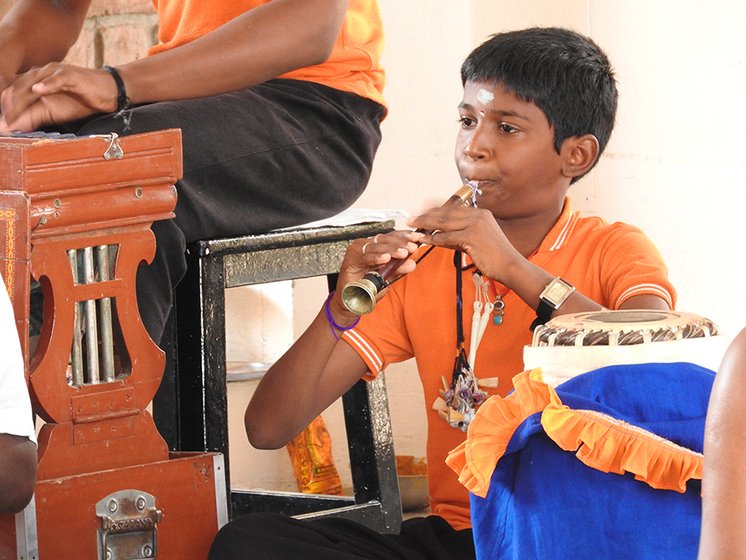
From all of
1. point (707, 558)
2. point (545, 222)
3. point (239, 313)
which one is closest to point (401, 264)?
point (545, 222)

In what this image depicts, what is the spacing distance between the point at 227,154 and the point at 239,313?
1.29 meters

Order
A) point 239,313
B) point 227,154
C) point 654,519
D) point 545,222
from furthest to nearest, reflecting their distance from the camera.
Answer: point 239,313 → point 227,154 → point 545,222 → point 654,519

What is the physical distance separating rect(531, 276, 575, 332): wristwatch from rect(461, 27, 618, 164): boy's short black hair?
0.31 meters

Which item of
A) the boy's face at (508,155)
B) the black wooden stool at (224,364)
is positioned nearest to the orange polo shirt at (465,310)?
the boy's face at (508,155)

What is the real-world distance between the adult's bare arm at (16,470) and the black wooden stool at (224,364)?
612 mm

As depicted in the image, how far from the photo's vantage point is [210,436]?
7.48 feet

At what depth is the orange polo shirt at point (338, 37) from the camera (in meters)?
2.45

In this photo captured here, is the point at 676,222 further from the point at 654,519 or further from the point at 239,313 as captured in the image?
the point at 654,519

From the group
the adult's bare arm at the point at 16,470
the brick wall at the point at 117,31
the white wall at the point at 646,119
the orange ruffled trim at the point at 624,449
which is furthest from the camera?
the brick wall at the point at 117,31

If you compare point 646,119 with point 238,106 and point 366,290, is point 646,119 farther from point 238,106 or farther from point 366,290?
point 366,290

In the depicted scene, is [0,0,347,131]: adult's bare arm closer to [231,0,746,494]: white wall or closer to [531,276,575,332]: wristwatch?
[531,276,575,332]: wristwatch

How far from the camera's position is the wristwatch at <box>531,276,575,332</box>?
1.89 m

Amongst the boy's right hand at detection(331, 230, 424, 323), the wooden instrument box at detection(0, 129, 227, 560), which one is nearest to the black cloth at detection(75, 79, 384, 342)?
the wooden instrument box at detection(0, 129, 227, 560)

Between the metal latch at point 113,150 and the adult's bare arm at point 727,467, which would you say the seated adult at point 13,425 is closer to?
the metal latch at point 113,150
